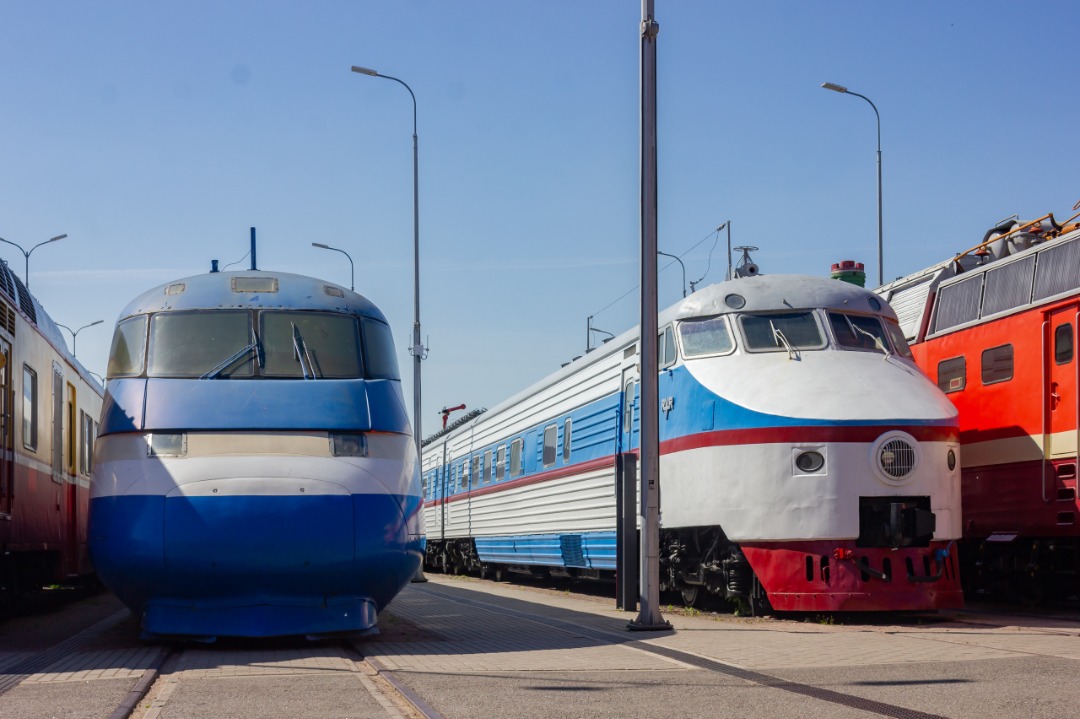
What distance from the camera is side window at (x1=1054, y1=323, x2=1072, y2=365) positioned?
1535 centimetres

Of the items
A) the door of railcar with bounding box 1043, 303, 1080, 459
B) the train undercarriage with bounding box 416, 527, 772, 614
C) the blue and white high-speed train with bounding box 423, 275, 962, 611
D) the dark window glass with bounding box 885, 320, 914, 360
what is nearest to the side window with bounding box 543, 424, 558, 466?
the blue and white high-speed train with bounding box 423, 275, 962, 611

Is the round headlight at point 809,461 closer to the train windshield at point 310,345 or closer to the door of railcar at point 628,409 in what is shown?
the door of railcar at point 628,409

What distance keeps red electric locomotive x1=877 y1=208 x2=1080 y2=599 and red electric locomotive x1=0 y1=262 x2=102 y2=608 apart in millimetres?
10321

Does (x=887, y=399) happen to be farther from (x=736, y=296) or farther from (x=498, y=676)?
(x=498, y=676)

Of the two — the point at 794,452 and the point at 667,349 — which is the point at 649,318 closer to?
the point at 794,452

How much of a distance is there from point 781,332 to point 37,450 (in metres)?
8.31

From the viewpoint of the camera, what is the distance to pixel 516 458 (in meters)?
24.0

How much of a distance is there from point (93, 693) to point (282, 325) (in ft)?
13.7

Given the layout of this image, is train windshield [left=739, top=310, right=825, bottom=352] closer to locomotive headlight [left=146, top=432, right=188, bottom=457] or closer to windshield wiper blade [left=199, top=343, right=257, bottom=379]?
windshield wiper blade [left=199, top=343, right=257, bottom=379]

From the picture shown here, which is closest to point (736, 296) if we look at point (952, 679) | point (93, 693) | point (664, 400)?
point (664, 400)

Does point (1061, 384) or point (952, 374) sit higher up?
point (952, 374)

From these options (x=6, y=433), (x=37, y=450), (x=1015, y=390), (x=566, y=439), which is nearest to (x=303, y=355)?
(x=6, y=433)

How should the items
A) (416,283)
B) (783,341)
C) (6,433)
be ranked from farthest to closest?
(416,283)
(783,341)
(6,433)

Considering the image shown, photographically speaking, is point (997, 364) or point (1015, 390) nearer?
point (1015, 390)
